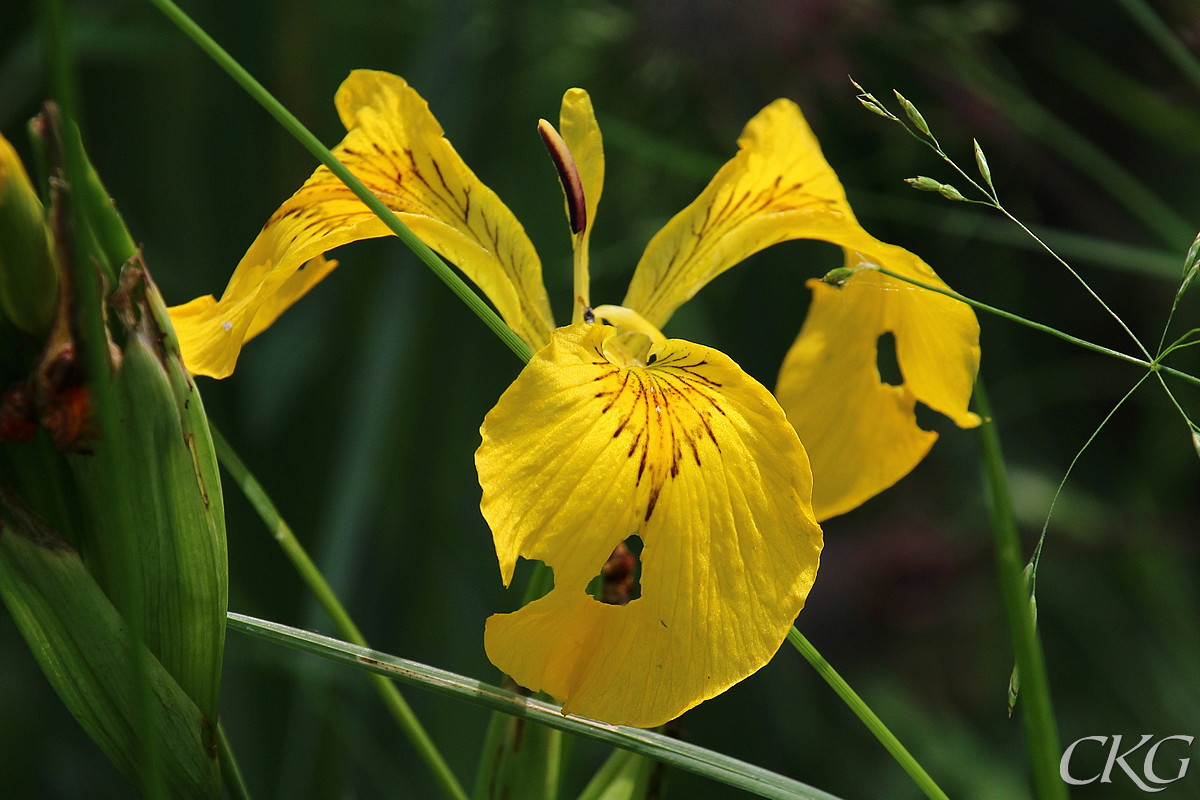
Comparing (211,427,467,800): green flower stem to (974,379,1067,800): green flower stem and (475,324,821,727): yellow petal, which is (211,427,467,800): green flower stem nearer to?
(475,324,821,727): yellow petal

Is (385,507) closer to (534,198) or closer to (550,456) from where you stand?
(534,198)

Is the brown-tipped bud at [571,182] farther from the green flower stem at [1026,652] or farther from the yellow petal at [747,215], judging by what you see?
the green flower stem at [1026,652]

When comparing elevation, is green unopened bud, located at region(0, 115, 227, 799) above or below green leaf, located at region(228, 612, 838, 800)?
above

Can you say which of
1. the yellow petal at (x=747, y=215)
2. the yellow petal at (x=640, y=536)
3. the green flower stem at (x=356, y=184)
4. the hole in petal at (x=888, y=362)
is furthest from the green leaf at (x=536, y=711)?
the hole in petal at (x=888, y=362)

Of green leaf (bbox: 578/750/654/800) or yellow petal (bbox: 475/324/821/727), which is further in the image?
green leaf (bbox: 578/750/654/800)

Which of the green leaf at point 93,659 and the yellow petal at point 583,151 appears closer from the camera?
the green leaf at point 93,659

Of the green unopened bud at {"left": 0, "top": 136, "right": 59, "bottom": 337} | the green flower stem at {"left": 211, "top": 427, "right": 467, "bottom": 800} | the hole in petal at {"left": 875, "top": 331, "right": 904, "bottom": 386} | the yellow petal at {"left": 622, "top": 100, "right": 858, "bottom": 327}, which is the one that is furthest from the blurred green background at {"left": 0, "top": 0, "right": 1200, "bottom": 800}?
the green unopened bud at {"left": 0, "top": 136, "right": 59, "bottom": 337}

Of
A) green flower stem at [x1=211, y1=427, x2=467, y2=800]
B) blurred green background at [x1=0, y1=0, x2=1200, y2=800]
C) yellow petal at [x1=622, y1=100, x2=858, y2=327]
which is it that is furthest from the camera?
blurred green background at [x1=0, y1=0, x2=1200, y2=800]

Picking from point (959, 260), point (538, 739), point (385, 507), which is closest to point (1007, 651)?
point (959, 260)
